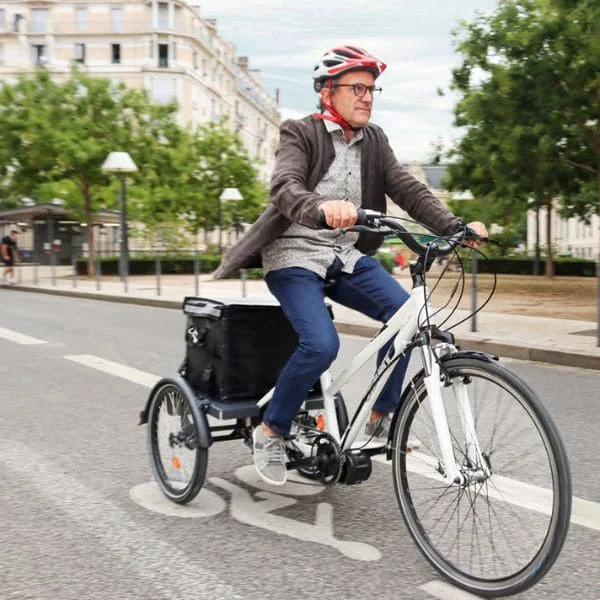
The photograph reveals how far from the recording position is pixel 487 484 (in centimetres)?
297

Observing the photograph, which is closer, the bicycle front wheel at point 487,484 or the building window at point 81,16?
the bicycle front wheel at point 487,484

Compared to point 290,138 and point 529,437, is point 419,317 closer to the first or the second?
point 529,437

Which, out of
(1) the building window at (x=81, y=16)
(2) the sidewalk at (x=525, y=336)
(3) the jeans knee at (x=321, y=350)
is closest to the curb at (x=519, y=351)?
(2) the sidewalk at (x=525, y=336)

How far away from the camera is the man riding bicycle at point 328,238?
3514 mm

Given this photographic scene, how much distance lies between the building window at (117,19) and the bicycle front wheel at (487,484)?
240ft

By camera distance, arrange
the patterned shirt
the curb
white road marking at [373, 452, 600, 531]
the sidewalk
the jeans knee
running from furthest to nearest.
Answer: the sidewalk, the curb, the patterned shirt, the jeans knee, white road marking at [373, 452, 600, 531]

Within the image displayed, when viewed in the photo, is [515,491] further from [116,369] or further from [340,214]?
[116,369]

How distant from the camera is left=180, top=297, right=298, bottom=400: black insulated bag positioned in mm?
3875

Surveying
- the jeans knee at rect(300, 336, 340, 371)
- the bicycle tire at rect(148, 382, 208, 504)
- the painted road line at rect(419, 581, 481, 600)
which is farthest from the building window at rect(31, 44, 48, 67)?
the painted road line at rect(419, 581, 481, 600)

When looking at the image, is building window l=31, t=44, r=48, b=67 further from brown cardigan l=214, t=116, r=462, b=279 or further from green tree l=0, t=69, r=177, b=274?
brown cardigan l=214, t=116, r=462, b=279

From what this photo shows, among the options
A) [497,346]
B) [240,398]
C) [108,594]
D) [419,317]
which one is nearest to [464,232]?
[419,317]

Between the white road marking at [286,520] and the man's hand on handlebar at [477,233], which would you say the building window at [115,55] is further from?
the man's hand on handlebar at [477,233]

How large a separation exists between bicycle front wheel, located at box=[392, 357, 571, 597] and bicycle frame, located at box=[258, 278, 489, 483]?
0.02 m

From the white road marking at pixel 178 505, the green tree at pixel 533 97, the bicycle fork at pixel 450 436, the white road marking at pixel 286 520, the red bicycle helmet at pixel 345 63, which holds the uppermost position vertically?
the green tree at pixel 533 97
